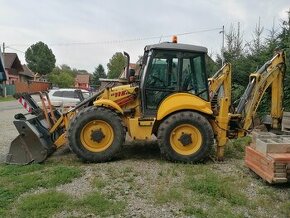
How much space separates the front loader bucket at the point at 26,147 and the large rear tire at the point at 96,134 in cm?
63

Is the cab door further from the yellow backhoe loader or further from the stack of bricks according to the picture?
the stack of bricks

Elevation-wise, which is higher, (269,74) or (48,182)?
(269,74)

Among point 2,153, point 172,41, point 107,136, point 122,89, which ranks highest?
point 172,41

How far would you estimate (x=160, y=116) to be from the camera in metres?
8.38

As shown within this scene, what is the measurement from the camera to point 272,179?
21.0ft

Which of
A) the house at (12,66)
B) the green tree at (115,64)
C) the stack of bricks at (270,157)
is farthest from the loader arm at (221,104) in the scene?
the green tree at (115,64)

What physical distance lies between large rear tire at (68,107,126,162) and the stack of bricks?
2665 mm

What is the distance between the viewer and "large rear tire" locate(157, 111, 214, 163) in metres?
8.23

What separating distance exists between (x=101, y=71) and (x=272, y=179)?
86543 mm

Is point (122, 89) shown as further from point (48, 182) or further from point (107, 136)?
point (48, 182)

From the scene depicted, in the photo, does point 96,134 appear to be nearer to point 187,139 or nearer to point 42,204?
point 187,139

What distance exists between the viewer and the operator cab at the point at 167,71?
28.1ft

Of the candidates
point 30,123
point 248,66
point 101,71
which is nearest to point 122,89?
point 30,123

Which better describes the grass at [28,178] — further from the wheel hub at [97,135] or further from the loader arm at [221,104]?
the loader arm at [221,104]
